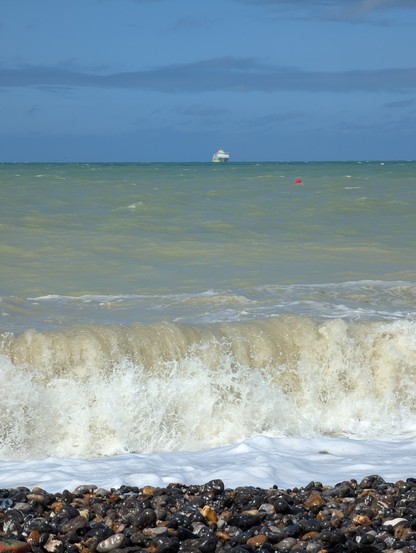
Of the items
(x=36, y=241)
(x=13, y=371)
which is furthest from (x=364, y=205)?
(x=13, y=371)

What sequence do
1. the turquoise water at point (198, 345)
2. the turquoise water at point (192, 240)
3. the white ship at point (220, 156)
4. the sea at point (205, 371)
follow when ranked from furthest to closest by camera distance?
the white ship at point (220, 156) < the turquoise water at point (192, 240) < the turquoise water at point (198, 345) < the sea at point (205, 371)

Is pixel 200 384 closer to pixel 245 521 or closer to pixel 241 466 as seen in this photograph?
pixel 241 466

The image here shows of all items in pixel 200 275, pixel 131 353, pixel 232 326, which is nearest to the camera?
pixel 131 353

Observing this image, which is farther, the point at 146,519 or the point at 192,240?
the point at 192,240

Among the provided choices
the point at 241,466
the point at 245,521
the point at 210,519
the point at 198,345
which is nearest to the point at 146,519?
the point at 210,519

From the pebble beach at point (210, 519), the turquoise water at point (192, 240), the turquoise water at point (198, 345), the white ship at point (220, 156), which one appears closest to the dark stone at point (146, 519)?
the pebble beach at point (210, 519)

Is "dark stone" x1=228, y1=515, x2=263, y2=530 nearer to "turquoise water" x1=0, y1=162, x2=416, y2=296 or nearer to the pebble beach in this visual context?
the pebble beach

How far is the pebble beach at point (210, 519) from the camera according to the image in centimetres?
489

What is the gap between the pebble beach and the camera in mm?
4887

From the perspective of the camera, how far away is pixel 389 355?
34.2 feet

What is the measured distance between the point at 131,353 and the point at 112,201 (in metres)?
20.9

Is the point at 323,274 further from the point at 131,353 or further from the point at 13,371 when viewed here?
the point at 13,371

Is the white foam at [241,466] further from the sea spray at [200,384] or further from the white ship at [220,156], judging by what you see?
the white ship at [220,156]

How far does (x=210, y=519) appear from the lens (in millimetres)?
5289
